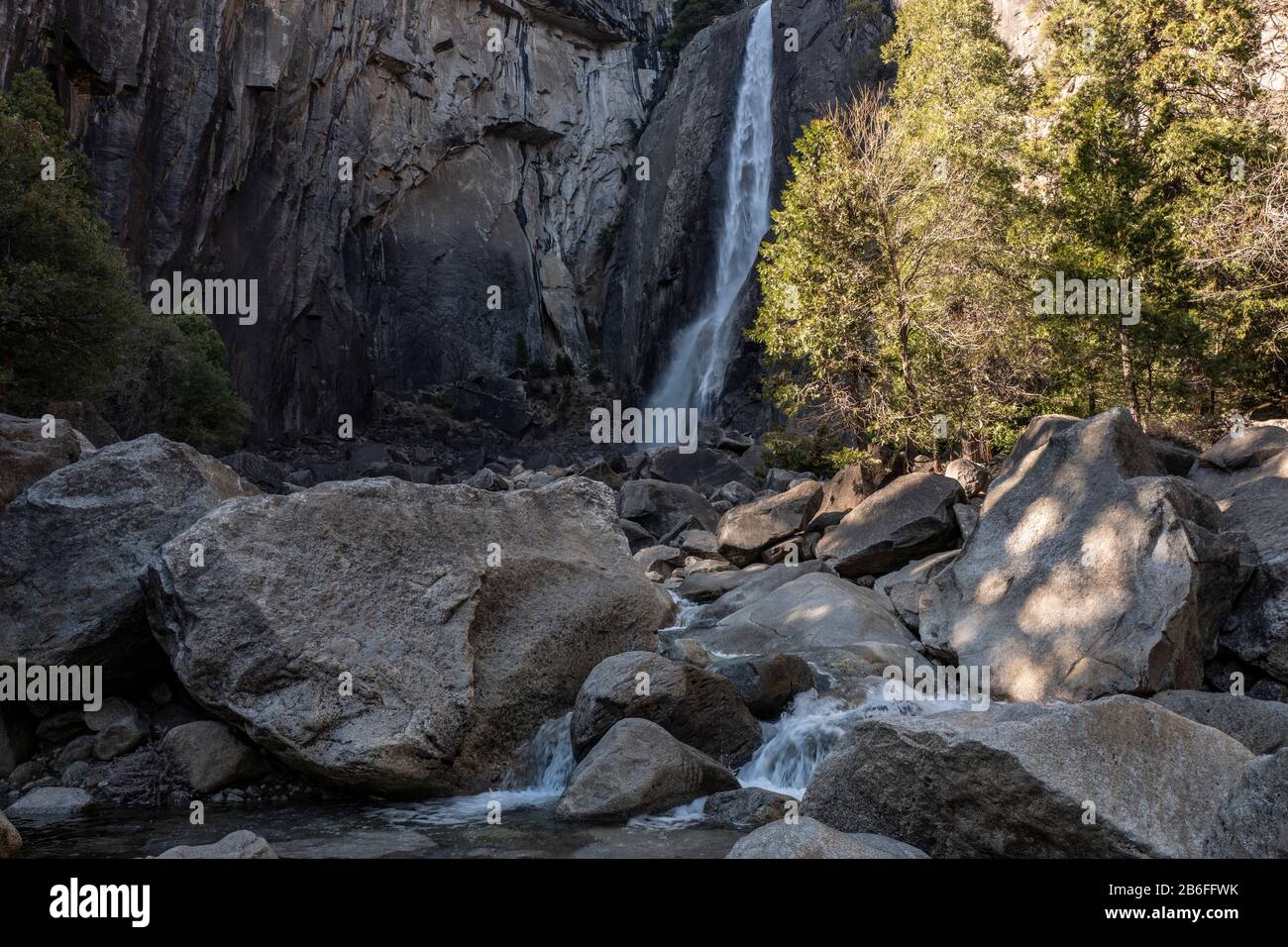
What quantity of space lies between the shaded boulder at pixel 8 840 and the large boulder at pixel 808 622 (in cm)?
751

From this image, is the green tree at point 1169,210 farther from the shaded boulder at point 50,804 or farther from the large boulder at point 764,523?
the shaded boulder at point 50,804

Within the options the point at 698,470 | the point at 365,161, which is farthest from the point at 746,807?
the point at 365,161

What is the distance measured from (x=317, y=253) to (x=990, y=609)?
40264mm

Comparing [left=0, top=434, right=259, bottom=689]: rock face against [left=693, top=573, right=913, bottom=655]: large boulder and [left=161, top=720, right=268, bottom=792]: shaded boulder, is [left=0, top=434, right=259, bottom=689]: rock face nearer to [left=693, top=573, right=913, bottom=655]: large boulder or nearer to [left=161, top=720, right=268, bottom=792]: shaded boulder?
[left=161, top=720, right=268, bottom=792]: shaded boulder

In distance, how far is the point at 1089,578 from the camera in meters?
9.75

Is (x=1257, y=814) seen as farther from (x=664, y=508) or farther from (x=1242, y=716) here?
(x=664, y=508)

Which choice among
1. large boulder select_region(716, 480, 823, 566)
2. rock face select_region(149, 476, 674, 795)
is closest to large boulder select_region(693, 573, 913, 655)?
rock face select_region(149, 476, 674, 795)

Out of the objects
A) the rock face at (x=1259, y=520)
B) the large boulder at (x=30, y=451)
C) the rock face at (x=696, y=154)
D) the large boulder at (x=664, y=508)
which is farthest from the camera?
the rock face at (x=696, y=154)

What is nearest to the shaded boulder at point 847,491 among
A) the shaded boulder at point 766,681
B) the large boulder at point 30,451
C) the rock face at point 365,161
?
the shaded boulder at point 766,681

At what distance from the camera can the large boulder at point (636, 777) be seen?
24.8 ft

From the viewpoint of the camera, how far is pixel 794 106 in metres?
45.1

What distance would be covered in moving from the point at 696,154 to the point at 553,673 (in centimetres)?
4490
